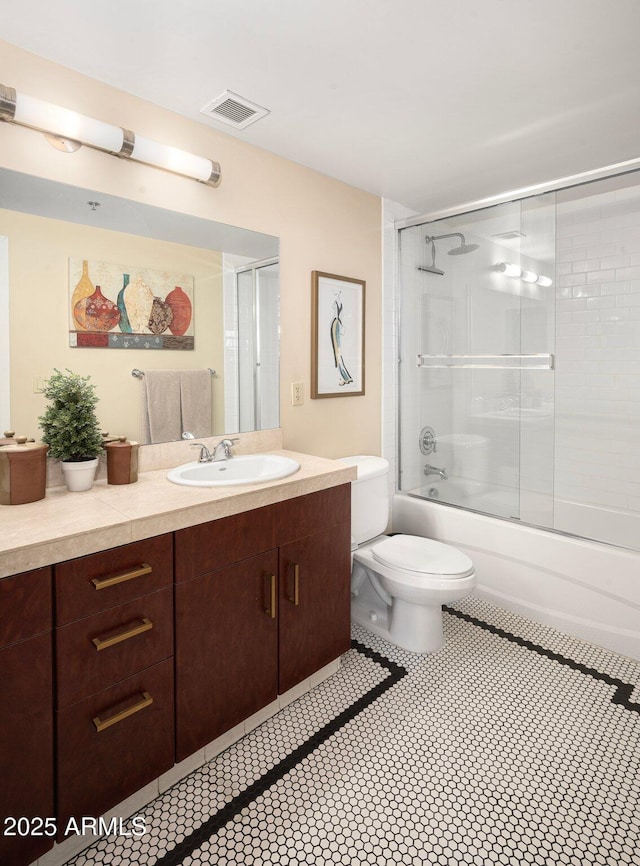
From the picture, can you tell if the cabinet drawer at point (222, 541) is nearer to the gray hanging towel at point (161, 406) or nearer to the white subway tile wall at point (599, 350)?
the gray hanging towel at point (161, 406)

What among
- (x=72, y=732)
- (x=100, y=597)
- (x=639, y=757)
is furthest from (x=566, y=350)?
(x=72, y=732)

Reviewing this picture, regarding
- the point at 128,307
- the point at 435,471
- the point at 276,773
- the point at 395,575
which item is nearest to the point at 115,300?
the point at 128,307

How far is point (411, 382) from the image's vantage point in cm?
312

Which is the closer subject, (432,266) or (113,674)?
(113,674)

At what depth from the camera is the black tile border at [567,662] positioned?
6.28ft

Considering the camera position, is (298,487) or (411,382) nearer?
(298,487)

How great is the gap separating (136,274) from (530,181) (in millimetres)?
2239

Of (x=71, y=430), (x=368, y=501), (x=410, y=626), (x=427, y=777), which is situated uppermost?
(x=71, y=430)

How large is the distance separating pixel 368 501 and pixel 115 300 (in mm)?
1448

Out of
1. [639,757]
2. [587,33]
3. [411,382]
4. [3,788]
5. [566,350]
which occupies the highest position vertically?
[587,33]

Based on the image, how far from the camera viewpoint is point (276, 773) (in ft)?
5.20

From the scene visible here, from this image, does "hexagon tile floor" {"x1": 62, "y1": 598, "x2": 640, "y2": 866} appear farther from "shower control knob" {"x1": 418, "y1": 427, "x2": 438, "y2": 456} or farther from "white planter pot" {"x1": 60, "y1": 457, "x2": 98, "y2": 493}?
"shower control knob" {"x1": 418, "y1": 427, "x2": 438, "y2": 456}

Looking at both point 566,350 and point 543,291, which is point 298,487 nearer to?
point 543,291

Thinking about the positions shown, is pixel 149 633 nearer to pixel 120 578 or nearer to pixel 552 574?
pixel 120 578
